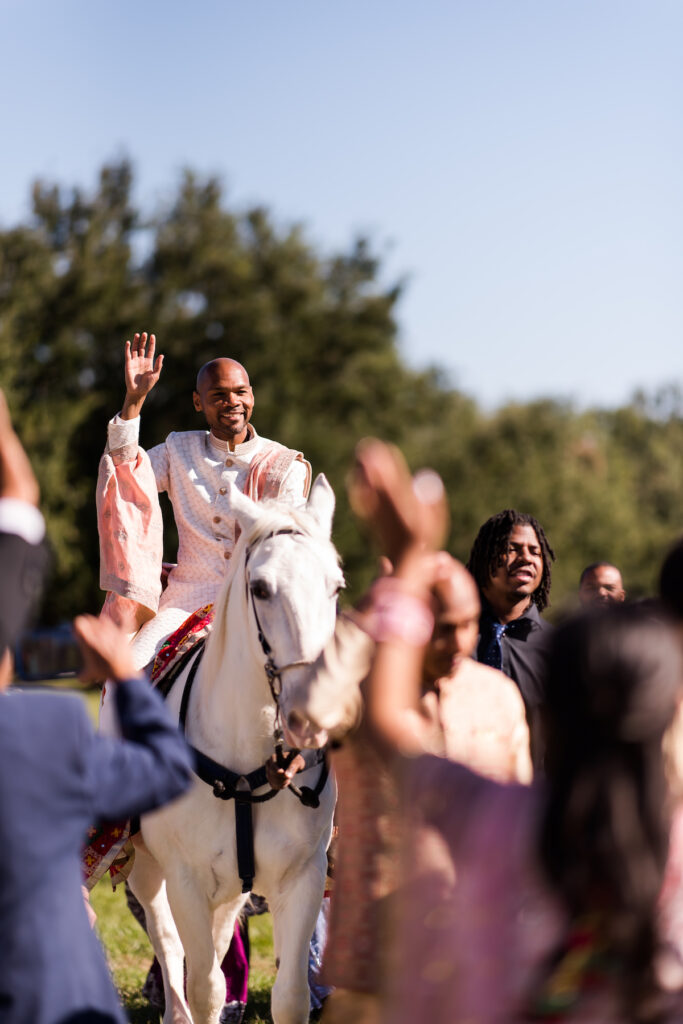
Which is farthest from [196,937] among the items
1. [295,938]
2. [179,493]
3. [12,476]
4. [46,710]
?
[12,476]

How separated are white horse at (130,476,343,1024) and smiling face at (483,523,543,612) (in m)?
1.18

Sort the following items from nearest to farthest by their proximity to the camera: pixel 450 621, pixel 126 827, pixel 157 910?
1. pixel 450 621
2. pixel 126 827
3. pixel 157 910

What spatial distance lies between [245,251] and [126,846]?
38297 mm

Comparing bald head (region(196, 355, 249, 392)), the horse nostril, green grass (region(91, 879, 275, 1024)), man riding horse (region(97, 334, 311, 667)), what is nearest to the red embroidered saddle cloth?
man riding horse (region(97, 334, 311, 667))

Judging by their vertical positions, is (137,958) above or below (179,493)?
below

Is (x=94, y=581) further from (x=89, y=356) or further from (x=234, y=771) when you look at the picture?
(x=234, y=771)

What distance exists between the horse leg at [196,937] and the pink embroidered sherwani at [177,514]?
1223mm

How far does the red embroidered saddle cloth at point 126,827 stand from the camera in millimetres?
5305

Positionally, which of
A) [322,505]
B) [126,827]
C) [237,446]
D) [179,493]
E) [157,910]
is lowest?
[157,910]

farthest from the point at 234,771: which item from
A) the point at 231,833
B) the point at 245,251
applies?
the point at 245,251

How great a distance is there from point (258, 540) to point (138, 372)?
166cm

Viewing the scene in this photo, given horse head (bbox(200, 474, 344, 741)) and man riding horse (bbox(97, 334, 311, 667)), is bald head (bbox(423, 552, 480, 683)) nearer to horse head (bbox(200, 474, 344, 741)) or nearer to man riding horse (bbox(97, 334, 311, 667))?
horse head (bbox(200, 474, 344, 741))

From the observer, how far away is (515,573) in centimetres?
577

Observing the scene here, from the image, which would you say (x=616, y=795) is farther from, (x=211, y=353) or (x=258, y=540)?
(x=211, y=353)
